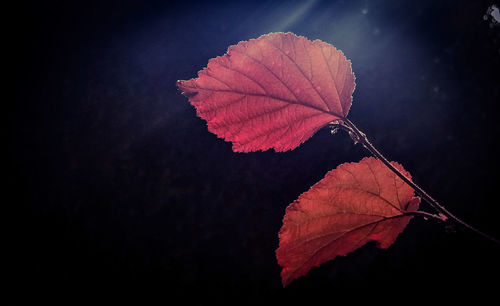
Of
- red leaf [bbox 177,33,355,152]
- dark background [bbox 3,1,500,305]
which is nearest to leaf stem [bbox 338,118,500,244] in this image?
red leaf [bbox 177,33,355,152]

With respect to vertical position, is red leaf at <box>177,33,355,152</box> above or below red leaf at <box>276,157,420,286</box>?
above

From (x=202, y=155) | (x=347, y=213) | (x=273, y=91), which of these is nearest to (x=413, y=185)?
(x=347, y=213)

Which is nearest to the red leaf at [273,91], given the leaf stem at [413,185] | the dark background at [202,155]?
the leaf stem at [413,185]

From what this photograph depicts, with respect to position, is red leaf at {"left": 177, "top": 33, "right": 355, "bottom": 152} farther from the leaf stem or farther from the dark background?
the dark background

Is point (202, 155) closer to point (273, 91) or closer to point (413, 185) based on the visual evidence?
point (273, 91)

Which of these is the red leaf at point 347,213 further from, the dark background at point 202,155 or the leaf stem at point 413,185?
the dark background at point 202,155

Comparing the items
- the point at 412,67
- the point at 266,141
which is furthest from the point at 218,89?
the point at 412,67
